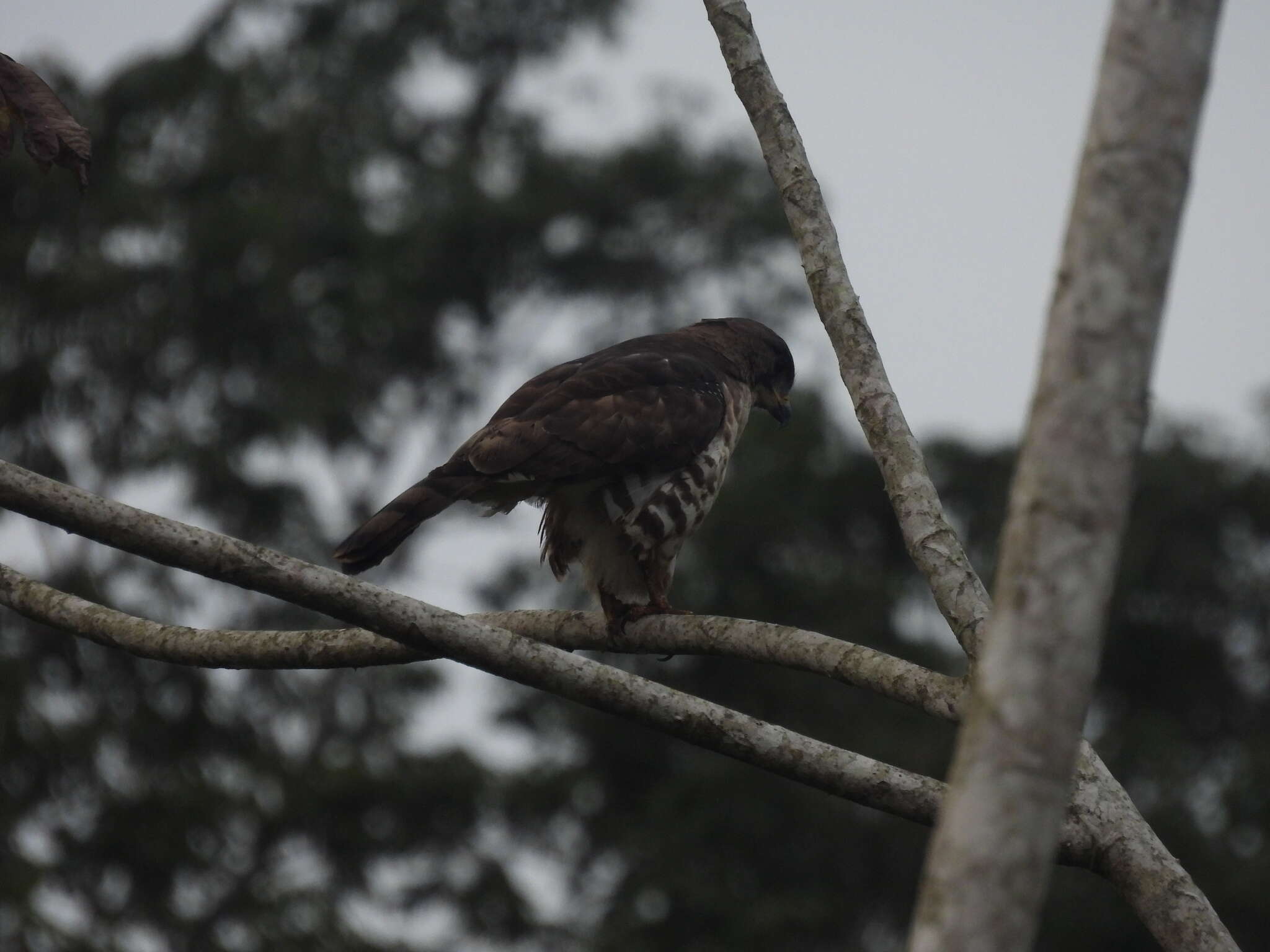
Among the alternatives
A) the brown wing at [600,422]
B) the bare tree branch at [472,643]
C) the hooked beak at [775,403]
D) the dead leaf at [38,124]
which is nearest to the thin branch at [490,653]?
the bare tree branch at [472,643]

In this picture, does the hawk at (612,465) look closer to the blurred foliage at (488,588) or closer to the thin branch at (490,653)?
the thin branch at (490,653)

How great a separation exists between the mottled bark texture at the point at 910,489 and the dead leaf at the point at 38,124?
1917mm

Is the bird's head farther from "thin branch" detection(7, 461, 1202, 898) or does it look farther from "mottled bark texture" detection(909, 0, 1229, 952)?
"mottled bark texture" detection(909, 0, 1229, 952)

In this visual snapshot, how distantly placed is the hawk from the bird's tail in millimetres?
200

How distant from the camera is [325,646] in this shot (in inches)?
156

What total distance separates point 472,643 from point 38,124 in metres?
1.40

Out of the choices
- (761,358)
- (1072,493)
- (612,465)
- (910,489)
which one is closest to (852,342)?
(910,489)

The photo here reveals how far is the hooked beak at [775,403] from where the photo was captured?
6.98 metres

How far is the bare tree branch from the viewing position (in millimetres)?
3172

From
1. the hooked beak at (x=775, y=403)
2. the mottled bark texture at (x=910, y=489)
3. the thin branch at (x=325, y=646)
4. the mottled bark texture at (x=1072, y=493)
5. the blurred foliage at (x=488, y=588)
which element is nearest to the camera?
the mottled bark texture at (x=1072, y=493)

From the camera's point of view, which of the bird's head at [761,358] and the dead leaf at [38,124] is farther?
the bird's head at [761,358]

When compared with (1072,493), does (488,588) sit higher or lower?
higher

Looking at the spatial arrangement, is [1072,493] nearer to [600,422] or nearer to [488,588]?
[600,422]

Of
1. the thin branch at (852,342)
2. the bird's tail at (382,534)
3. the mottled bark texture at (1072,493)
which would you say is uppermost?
the thin branch at (852,342)
